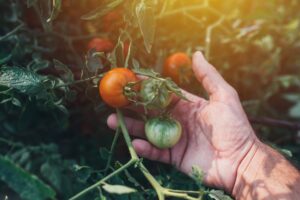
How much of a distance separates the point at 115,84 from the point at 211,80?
394 mm

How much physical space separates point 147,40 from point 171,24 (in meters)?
0.68

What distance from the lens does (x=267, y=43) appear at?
7.00ft

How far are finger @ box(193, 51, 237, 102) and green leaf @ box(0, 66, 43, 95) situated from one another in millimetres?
543

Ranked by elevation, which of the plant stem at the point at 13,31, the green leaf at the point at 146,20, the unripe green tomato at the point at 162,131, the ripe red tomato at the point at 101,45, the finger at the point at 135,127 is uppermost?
the green leaf at the point at 146,20

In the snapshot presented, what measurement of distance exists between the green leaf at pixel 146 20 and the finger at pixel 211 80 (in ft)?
1.23

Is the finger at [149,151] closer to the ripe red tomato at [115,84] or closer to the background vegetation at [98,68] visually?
the background vegetation at [98,68]

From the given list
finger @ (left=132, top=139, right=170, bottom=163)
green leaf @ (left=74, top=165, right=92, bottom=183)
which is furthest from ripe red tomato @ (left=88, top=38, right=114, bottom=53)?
green leaf @ (left=74, top=165, right=92, bottom=183)

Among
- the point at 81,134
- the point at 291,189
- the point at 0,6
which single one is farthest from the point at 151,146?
the point at 0,6

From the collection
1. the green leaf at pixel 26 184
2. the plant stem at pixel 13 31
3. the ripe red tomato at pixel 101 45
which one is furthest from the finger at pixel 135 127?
the green leaf at pixel 26 184

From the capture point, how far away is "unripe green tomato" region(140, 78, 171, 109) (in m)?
1.43

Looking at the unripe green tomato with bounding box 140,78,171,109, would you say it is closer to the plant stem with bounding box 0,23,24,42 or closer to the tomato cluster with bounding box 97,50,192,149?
the tomato cluster with bounding box 97,50,192,149

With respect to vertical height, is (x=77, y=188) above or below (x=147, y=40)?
below

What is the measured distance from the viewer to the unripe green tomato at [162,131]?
4.99 feet

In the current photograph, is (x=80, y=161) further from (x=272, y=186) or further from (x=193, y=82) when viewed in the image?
(x=272, y=186)
